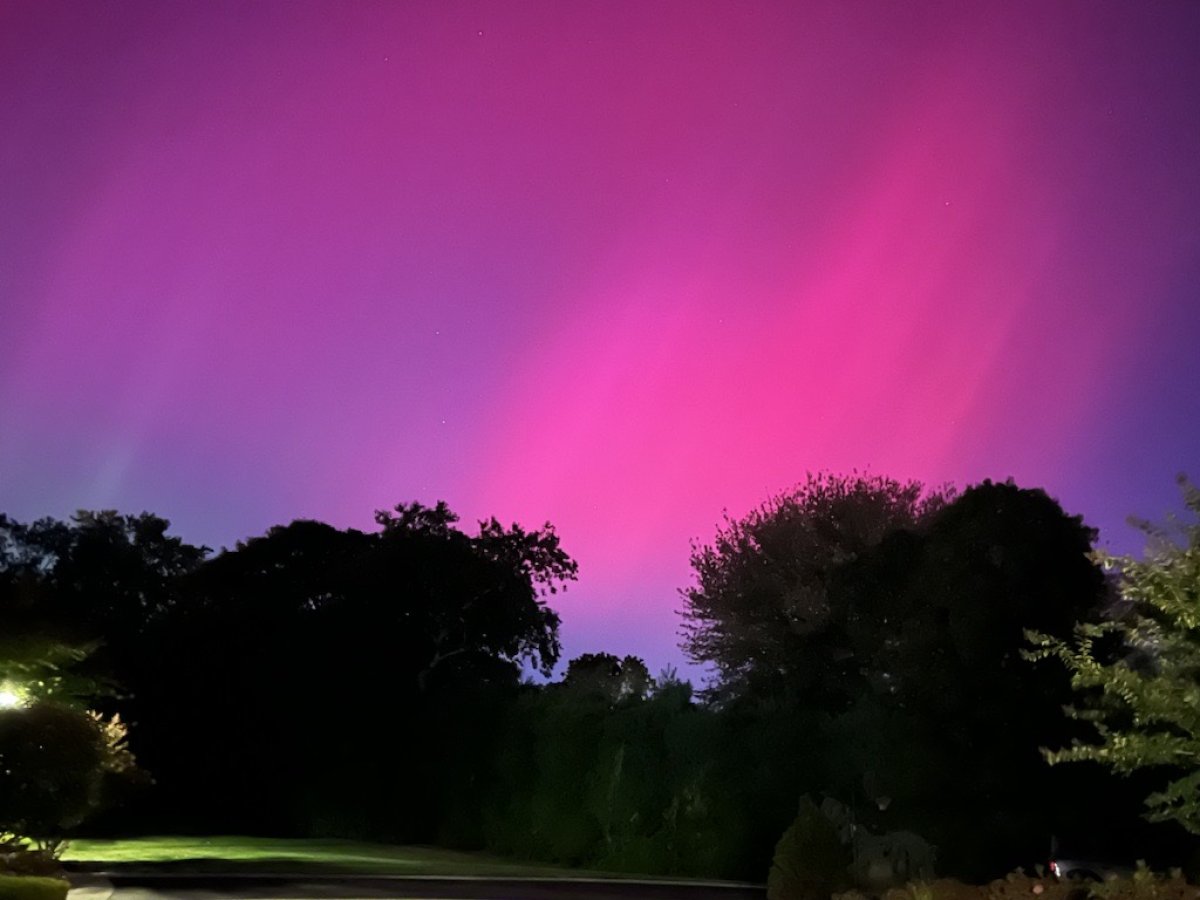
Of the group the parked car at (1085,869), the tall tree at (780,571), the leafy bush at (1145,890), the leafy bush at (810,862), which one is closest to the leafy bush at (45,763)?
the leafy bush at (810,862)

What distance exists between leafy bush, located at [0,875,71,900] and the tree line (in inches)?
227

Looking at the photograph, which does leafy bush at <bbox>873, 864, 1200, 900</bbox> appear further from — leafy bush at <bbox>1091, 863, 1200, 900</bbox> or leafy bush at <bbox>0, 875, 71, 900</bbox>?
leafy bush at <bbox>0, 875, 71, 900</bbox>

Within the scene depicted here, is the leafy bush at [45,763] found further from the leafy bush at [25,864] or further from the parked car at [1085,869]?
the parked car at [1085,869]

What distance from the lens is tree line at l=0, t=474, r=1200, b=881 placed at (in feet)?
74.8

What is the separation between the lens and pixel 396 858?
32156mm

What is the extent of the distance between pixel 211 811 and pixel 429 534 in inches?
613

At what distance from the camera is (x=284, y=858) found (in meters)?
31.2

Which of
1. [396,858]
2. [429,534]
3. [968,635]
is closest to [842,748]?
[968,635]

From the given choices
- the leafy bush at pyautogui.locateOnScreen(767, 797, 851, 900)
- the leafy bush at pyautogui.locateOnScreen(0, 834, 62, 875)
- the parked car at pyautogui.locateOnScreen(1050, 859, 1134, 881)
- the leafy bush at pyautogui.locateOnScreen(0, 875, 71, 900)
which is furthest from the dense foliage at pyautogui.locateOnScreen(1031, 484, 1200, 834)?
the leafy bush at pyautogui.locateOnScreen(0, 834, 62, 875)

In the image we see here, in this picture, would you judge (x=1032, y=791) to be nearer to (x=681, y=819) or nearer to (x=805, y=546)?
(x=681, y=819)

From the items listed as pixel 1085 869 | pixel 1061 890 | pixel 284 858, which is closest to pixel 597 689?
pixel 284 858

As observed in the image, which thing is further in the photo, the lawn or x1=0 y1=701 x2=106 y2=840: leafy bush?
the lawn

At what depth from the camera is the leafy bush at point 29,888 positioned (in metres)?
14.6

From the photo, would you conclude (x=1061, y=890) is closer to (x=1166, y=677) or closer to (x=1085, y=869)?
(x=1166, y=677)
